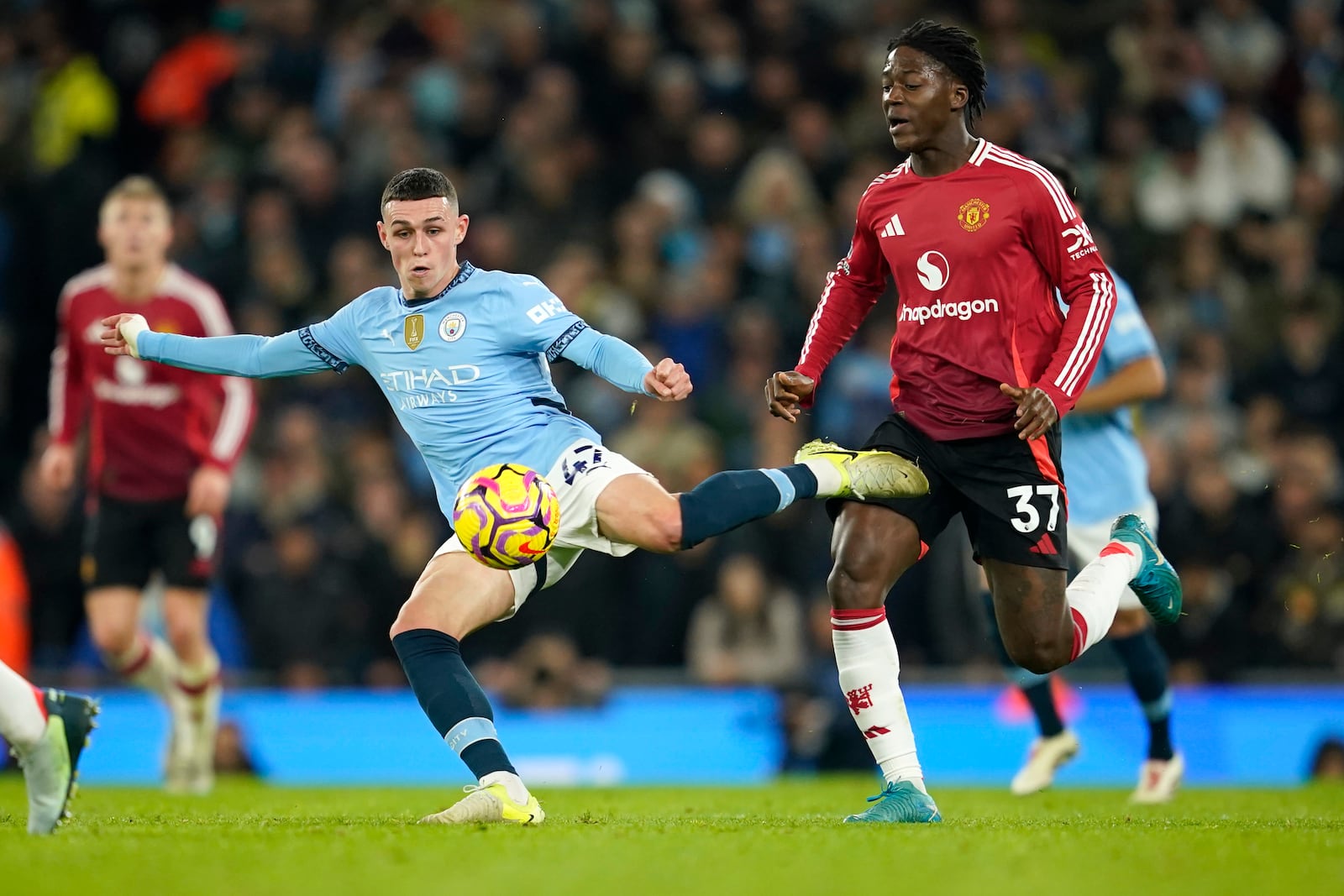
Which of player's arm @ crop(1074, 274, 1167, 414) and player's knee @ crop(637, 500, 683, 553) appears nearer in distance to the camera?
player's knee @ crop(637, 500, 683, 553)

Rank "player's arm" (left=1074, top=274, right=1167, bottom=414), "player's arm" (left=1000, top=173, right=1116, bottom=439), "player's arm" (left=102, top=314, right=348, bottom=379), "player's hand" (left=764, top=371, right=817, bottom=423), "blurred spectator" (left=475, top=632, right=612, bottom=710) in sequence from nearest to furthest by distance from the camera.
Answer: "player's arm" (left=1000, top=173, right=1116, bottom=439) < "player's hand" (left=764, top=371, right=817, bottom=423) < "player's arm" (left=102, top=314, right=348, bottom=379) < "player's arm" (left=1074, top=274, right=1167, bottom=414) < "blurred spectator" (left=475, top=632, right=612, bottom=710)

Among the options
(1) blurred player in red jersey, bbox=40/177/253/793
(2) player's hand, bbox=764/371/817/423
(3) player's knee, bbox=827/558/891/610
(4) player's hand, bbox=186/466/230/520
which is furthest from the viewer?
(1) blurred player in red jersey, bbox=40/177/253/793

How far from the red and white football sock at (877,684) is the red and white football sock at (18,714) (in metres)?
2.69

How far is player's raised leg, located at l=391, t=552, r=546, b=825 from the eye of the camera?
5.84m

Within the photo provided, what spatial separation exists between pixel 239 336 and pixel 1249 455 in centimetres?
817

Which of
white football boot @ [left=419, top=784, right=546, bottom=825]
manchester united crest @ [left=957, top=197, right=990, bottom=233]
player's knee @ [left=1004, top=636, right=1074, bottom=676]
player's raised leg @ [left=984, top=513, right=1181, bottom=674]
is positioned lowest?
white football boot @ [left=419, top=784, right=546, bottom=825]

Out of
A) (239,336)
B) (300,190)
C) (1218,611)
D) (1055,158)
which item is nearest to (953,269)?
(1055,158)

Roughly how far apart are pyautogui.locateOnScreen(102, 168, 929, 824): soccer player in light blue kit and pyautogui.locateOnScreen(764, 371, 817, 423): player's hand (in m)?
0.22

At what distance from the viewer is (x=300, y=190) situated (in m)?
14.1

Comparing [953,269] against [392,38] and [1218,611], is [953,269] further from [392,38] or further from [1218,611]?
[392,38]

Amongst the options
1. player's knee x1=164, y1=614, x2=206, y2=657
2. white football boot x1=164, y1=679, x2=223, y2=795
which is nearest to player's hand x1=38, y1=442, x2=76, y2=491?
player's knee x1=164, y1=614, x2=206, y2=657

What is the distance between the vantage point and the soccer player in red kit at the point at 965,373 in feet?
20.1

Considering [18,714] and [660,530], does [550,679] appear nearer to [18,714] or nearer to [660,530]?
[660,530]

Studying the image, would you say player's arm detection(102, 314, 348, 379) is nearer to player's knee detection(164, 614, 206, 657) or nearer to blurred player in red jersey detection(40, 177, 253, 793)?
blurred player in red jersey detection(40, 177, 253, 793)
